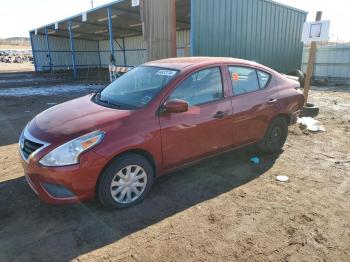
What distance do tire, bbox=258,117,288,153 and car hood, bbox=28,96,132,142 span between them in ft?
8.74

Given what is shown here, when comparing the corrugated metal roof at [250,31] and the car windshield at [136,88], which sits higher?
the corrugated metal roof at [250,31]

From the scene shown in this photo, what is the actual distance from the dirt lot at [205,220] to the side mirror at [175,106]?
1.14 meters

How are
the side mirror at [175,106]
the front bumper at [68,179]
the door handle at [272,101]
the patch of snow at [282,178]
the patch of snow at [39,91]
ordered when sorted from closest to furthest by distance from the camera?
1. the front bumper at [68,179]
2. the side mirror at [175,106]
3. the patch of snow at [282,178]
4. the door handle at [272,101]
5. the patch of snow at [39,91]

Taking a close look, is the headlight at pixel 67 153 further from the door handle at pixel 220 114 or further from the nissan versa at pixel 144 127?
the door handle at pixel 220 114

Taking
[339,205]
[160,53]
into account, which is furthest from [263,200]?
[160,53]

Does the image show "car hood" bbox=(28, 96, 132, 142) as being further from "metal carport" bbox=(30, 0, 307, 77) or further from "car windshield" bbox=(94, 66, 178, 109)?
"metal carport" bbox=(30, 0, 307, 77)

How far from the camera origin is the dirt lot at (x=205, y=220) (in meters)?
2.76

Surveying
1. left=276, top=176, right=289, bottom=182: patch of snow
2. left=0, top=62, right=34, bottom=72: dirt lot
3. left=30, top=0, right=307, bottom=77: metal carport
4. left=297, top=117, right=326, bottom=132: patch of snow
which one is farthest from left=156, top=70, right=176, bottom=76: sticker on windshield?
left=0, top=62, right=34, bottom=72: dirt lot

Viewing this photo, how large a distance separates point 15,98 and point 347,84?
661 inches

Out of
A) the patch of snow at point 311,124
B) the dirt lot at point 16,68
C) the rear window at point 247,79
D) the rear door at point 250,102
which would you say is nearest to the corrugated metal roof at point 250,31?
the patch of snow at point 311,124

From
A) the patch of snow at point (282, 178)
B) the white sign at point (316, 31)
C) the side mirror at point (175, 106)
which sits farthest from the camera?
the white sign at point (316, 31)

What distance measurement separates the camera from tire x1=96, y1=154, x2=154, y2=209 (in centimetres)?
321

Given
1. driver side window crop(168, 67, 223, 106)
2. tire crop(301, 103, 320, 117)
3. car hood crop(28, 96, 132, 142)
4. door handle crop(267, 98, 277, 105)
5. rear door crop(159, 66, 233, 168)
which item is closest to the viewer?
car hood crop(28, 96, 132, 142)

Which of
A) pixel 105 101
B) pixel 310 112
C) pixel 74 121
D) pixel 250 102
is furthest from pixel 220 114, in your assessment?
pixel 310 112
